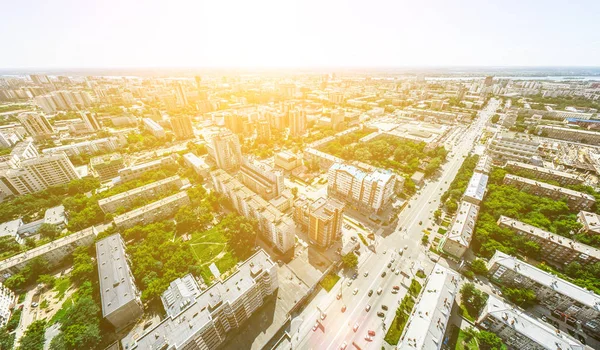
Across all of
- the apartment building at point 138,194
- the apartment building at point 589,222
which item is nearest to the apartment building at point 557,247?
the apartment building at point 589,222

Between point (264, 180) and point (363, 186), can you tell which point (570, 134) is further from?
point (264, 180)

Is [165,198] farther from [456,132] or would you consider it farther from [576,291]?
[456,132]

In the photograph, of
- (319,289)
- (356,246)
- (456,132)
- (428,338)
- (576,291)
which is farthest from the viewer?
(456,132)

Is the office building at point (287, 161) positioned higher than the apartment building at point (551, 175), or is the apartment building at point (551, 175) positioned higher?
the apartment building at point (551, 175)

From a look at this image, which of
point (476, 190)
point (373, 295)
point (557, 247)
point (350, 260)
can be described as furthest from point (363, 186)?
Result: point (557, 247)

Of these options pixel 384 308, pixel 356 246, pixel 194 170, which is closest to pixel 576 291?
pixel 384 308

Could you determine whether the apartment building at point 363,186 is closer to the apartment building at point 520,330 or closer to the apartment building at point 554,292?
the apartment building at point 554,292
